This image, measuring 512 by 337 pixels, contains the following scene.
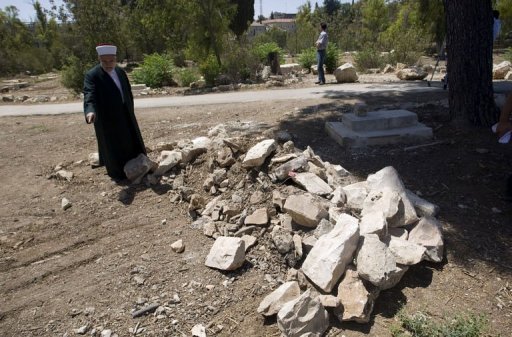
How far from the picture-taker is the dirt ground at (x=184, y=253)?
2.60 meters

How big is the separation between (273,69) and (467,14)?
31.3 ft

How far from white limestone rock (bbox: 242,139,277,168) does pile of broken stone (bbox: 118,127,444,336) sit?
11 millimetres

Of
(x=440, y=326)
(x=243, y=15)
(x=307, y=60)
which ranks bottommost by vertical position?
(x=440, y=326)

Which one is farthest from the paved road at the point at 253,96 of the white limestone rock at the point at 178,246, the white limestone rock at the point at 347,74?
the white limestone rock at the point at 178,246

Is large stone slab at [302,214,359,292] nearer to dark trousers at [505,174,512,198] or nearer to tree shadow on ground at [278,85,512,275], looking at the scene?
tree shadow on ground at [278,85,512,275]

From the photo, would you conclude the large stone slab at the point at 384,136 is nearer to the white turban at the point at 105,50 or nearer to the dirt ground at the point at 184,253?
the dirt ground at the point at 184,253

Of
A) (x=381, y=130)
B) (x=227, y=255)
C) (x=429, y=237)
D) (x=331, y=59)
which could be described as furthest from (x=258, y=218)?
(x=331, y=59)

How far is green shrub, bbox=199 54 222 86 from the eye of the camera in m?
12.3

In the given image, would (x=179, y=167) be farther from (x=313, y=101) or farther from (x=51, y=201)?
(x=313, y=101)

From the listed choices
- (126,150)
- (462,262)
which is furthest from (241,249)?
(126,150)

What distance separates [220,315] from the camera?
263cm

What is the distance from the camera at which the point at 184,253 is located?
323cm

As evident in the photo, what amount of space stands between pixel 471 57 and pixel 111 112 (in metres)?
4.56

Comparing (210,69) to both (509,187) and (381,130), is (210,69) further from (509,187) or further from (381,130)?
(509,187)
